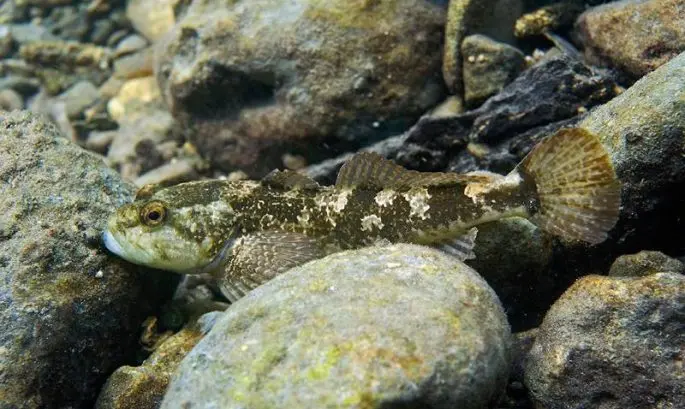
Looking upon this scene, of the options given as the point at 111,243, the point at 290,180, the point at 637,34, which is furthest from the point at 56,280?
the point at 637,34

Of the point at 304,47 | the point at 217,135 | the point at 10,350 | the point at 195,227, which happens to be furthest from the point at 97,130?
the point at 10,350

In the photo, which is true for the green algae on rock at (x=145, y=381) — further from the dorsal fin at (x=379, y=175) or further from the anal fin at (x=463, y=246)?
the anal fin at (x=463, y=246)

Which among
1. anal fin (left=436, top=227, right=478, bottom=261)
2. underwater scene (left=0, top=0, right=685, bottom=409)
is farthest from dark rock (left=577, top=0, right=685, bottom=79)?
anal fin (left=436, top=227, right=478, bottom=261)

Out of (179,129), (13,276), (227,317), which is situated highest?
(227,317)

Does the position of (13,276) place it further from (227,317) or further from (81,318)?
(227,317)

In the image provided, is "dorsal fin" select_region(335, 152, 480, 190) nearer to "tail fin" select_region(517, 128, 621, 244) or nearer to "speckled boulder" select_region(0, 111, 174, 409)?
"tail fin" select_region(517, 128, 621, 244)

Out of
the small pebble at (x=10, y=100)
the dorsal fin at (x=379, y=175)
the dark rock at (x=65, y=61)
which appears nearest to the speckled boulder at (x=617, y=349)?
the dorsal fin at (x=379, y=175)

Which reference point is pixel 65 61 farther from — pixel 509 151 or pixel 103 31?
pixel 509 151
